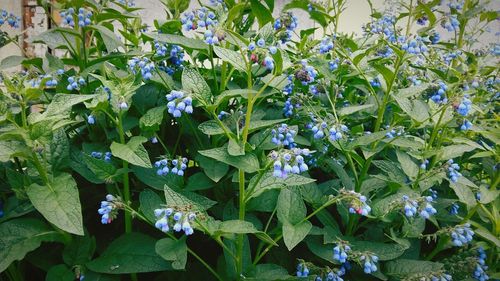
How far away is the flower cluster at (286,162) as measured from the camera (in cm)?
126

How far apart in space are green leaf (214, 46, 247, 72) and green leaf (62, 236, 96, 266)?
74 cm

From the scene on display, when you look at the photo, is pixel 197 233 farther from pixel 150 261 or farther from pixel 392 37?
pixel 392 37

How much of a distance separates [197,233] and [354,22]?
4.36m

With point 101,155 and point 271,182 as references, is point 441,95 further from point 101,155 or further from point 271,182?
point 101,155

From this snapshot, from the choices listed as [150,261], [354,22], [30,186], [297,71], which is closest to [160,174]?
[150,261]

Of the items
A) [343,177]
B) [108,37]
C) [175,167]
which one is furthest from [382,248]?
[108,37]

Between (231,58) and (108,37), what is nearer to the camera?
(231,58)

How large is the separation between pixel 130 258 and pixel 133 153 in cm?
35

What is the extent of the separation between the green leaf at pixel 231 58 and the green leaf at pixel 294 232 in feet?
1.61

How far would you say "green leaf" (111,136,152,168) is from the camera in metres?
1.40

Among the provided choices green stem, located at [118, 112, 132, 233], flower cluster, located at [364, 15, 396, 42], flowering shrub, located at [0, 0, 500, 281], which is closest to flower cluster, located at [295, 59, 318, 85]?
flowering shrub, located at [0, 0, 500, 281]

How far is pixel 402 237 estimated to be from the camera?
1.67 meters

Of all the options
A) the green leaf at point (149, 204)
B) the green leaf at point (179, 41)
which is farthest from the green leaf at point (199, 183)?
the green leaf at point (179, 41)

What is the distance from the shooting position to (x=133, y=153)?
4.68ft
